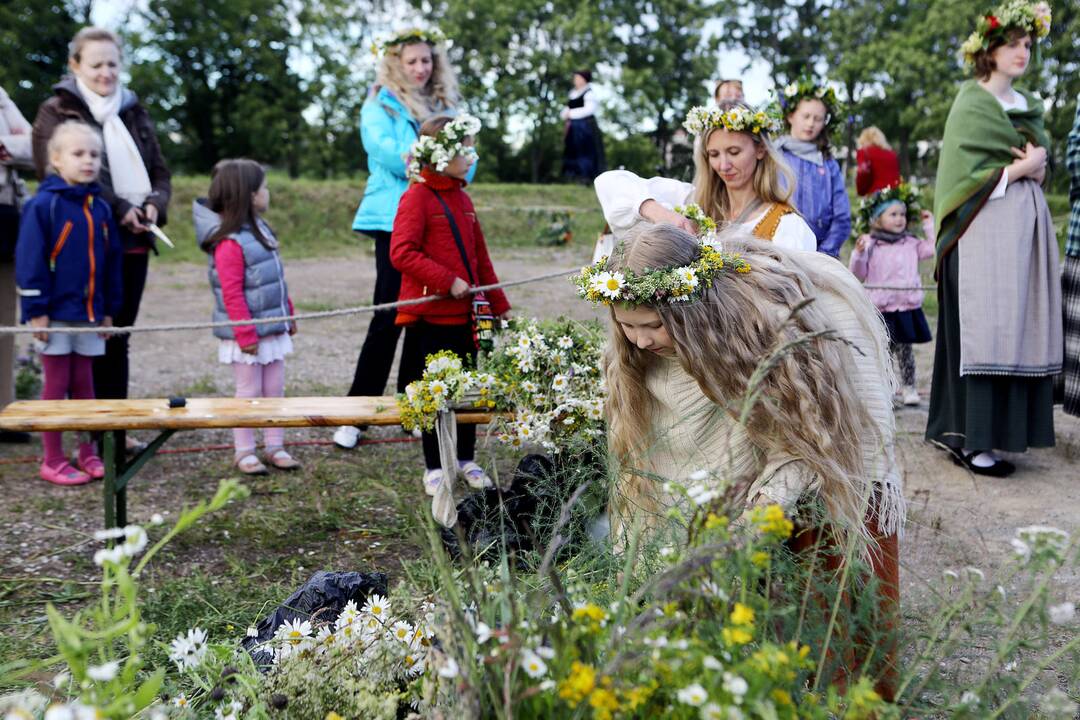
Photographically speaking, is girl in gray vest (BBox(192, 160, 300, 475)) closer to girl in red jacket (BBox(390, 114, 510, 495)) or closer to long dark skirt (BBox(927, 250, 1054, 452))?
girl in red jacket (BBox(390, 114, 510, 495))

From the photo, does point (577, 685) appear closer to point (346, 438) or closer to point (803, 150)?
point (346, 438)

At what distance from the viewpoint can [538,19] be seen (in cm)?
3525

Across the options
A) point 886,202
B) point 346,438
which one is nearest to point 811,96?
point 886,202

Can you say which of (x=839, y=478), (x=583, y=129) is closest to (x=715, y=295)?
(x=839, y=478)

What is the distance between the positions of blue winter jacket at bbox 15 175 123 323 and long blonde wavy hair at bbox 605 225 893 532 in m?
3.10

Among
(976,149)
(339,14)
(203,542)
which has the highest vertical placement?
(339,14)

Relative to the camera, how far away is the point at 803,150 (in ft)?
18.2

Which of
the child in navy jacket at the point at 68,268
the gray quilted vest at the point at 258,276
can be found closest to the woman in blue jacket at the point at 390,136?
the gray quilted vest at the point at 258,276

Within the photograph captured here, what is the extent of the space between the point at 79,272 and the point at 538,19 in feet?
107

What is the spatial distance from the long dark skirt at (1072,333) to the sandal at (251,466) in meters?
3.83

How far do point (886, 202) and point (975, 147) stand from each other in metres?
1.91

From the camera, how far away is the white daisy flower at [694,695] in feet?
4.05

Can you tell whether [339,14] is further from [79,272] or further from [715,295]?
[715,295]

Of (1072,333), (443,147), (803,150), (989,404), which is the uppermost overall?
(803,150)
